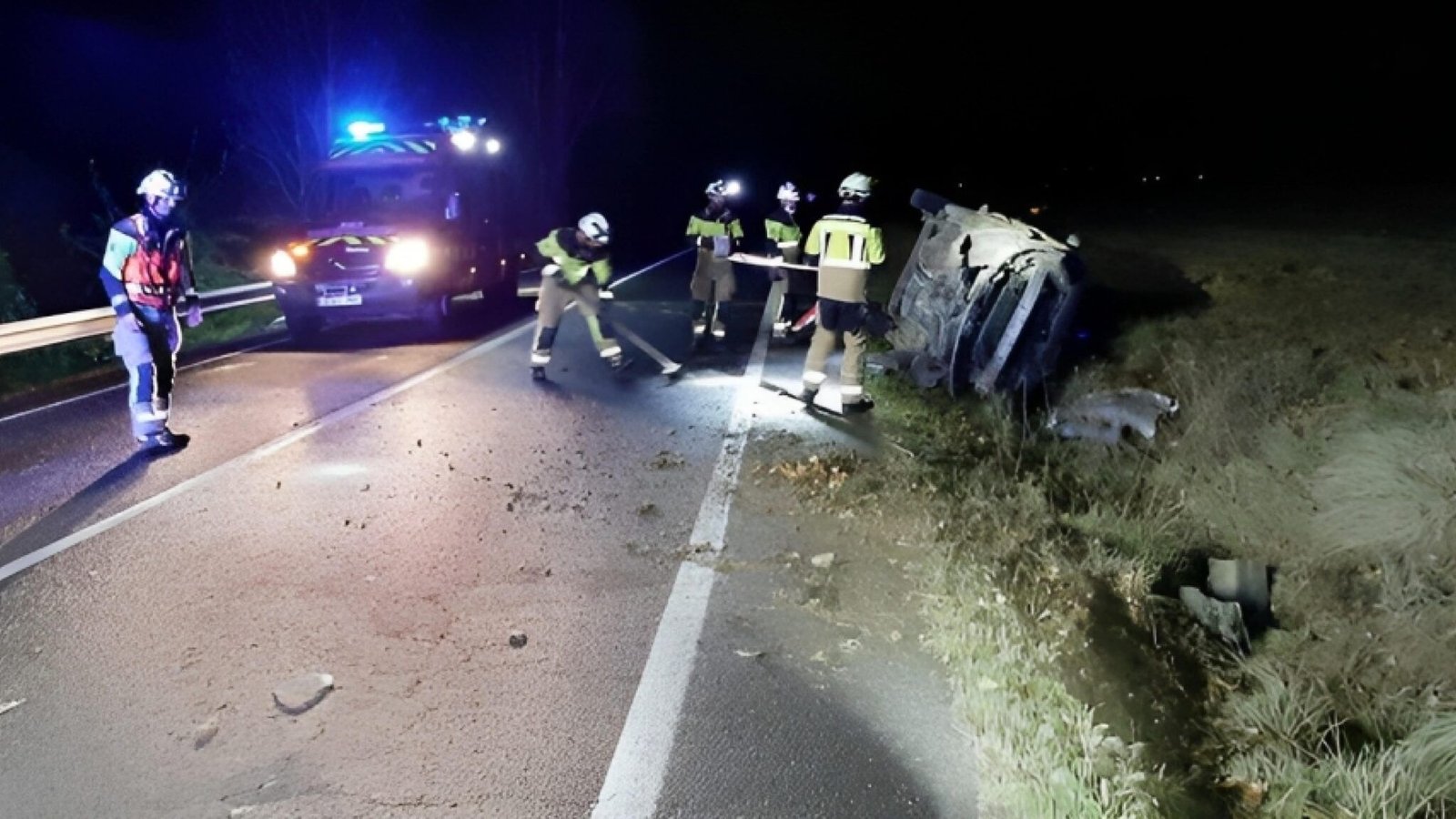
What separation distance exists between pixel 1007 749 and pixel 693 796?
1022 mm

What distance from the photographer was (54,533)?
5430 mm

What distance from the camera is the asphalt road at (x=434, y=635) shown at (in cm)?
319

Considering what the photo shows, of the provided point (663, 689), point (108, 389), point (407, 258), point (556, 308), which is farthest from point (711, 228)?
point (663, 689)

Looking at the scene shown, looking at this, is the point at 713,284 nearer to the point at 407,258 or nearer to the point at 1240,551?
the point at 407,258

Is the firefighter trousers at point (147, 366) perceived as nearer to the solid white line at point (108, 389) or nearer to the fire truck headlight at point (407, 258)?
the solid white line at point (108, 389)

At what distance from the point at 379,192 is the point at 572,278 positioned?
503 cm

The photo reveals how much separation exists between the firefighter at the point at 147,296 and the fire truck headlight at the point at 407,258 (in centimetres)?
444

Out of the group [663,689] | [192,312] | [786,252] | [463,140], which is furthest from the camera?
[463,140]

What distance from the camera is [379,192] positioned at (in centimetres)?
1304

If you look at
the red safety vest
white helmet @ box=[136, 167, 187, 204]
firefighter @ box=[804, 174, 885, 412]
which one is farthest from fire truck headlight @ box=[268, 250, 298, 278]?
firefighter @ box=[804, 174, 885, 412]

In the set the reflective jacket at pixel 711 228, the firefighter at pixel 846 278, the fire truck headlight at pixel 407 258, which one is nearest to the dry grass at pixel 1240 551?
the firefighter at pixel 846 278

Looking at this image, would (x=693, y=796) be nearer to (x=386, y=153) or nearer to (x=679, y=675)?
(x=679, y=675)

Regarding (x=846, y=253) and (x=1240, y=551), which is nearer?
(x=1240, y=551)

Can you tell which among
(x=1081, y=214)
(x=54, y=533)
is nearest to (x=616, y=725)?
(x=54, y=533)
